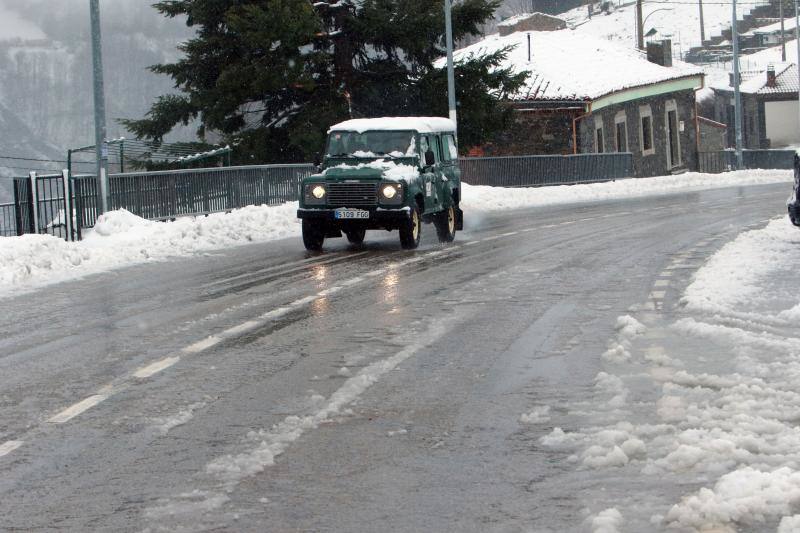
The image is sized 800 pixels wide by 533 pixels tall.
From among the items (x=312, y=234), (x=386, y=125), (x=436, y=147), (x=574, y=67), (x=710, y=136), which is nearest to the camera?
(x=312, y=234)

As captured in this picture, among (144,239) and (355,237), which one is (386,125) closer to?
(355,237)

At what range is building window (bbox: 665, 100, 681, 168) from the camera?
54062 millimetres

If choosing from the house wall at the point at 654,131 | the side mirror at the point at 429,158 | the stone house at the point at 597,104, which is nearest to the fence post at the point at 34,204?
the side mirror at the point at 429,158

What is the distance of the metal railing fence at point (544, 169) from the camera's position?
41.8m

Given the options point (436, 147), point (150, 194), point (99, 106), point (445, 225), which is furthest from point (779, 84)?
point (99, 106)

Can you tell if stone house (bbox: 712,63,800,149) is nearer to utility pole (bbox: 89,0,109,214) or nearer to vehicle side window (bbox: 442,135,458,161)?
vehicle side window (bbox: 442,135,458,161)

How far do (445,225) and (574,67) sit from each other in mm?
30035

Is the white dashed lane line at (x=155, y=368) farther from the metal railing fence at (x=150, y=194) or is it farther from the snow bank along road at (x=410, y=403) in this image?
the metal railing fence at (x=150, y=194)

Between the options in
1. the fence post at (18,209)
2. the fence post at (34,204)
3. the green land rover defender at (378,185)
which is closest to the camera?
the green land rover defender at (378,185)

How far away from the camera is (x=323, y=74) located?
39.1m

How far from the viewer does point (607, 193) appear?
4069cm

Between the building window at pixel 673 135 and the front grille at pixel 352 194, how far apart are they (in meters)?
35.8

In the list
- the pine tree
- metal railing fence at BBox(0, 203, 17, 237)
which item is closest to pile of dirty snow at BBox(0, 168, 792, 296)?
metal railing fence at BBox(0, 203, 17, 237)

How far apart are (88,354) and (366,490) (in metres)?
4.89
